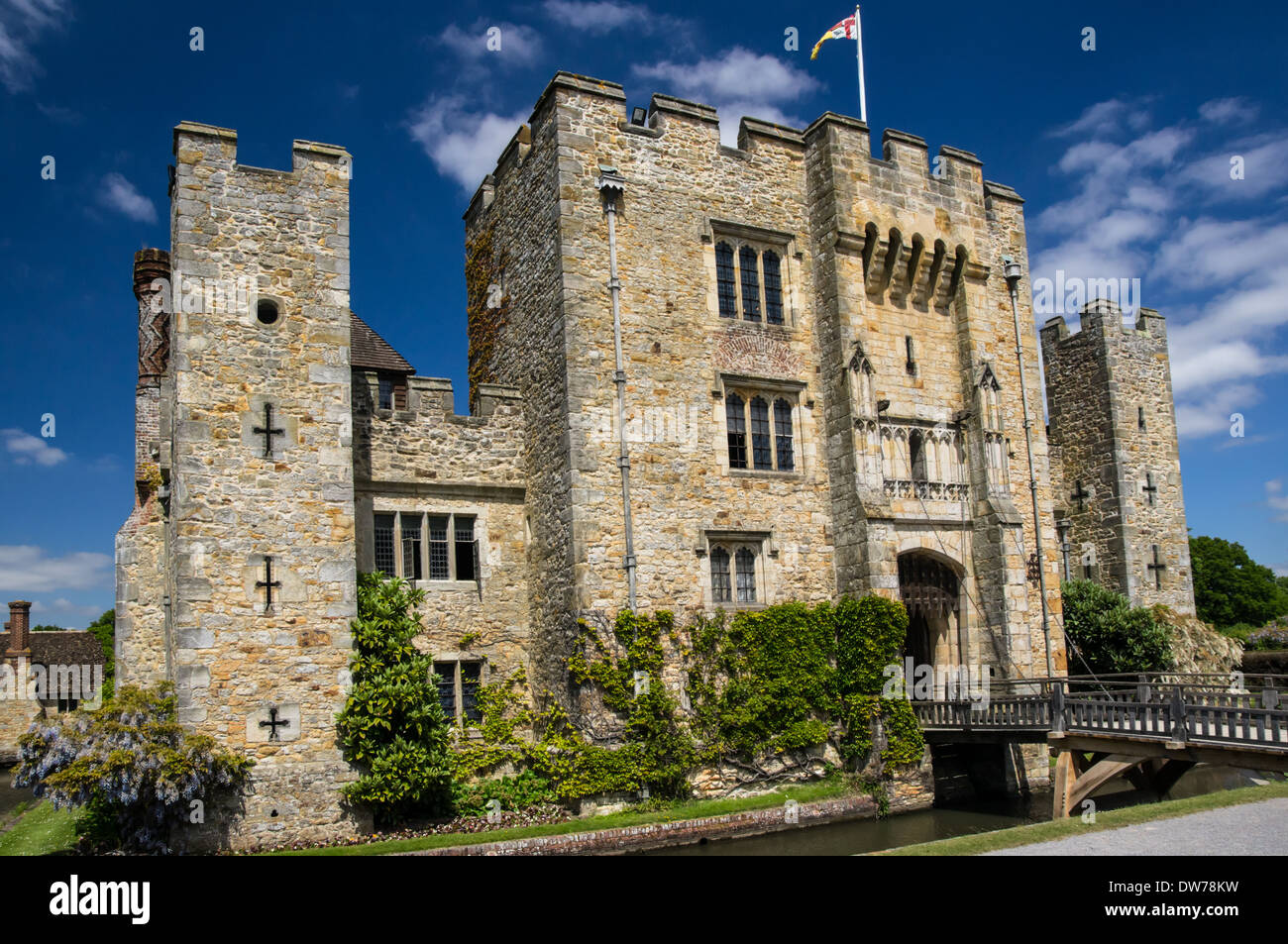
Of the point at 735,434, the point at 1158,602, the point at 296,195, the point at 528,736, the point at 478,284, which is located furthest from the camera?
the point at 1158,602

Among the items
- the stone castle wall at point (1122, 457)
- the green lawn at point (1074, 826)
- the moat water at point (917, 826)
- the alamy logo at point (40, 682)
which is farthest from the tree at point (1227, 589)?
the alamy logo at point (40, 682)

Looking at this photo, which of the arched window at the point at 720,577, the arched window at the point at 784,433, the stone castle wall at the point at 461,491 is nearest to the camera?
the stone castle wall at the point at 461,491

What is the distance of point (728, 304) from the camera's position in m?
20.5

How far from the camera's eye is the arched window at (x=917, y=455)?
21531 millimetres

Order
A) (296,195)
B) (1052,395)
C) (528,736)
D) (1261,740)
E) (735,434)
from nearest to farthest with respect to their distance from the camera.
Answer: (1261,740) → (296,195) → (528,736) → (735,434) → (1052,395)

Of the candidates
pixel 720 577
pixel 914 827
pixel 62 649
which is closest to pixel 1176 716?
pixel 914 827

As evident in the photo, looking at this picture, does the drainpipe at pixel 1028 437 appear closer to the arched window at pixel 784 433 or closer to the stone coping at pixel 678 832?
the arched window at pixel 784 433

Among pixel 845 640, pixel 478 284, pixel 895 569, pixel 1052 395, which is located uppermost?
pixel 478 284

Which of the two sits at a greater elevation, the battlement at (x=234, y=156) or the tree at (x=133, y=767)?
the battlement at (x=234, y=156)

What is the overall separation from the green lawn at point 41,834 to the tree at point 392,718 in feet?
14.3

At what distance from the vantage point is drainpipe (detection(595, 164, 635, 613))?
18109 millimetres
